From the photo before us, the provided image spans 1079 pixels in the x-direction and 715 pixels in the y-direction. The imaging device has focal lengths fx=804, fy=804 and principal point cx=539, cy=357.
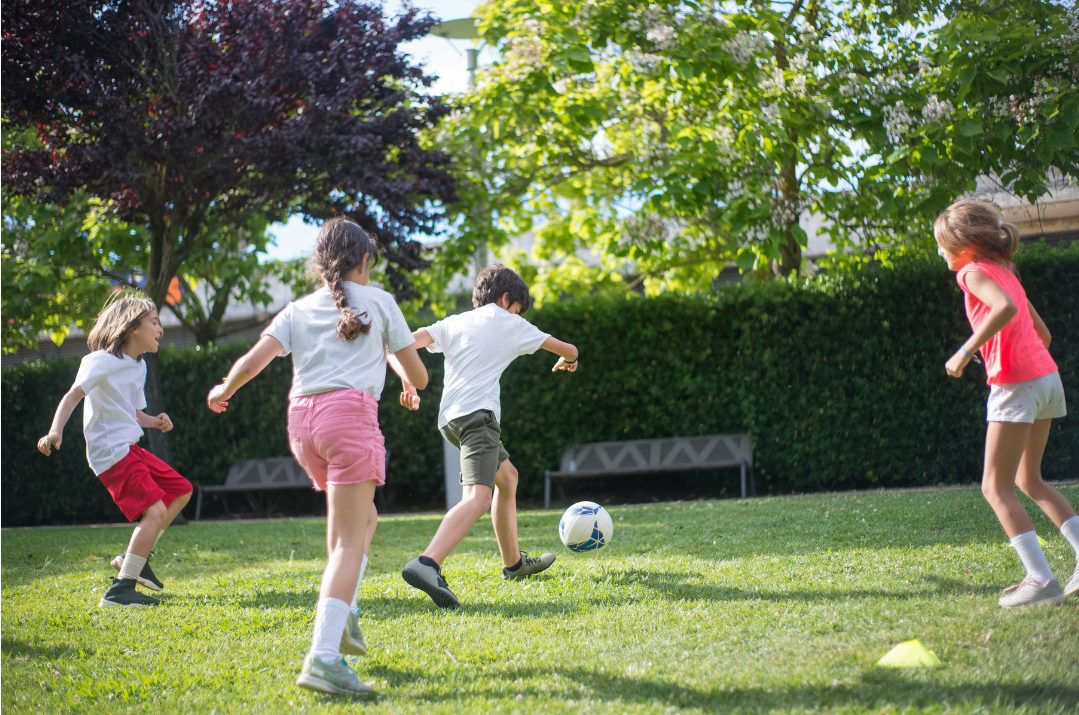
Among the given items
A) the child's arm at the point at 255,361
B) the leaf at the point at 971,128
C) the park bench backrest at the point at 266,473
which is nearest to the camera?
the child's arm at the point at 255,361

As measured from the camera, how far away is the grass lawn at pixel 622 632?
2.51 m

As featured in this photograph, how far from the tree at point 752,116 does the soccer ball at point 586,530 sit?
3.96m

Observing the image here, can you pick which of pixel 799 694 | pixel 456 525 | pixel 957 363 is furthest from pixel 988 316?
pixel 456 525

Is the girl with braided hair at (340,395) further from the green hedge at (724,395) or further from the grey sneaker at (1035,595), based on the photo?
the green hedge at (724,395)

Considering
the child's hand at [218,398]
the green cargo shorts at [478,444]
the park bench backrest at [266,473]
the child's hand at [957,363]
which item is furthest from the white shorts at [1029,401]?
the park bench backrest at [266,473]

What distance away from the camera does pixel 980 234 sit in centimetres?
351

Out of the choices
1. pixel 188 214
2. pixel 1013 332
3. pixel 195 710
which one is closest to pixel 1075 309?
pixel 1013 332

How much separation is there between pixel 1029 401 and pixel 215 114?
27.0 feet

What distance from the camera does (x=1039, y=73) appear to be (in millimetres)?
6637

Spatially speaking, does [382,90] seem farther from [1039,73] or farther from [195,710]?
[195,710]

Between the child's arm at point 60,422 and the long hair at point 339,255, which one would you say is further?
the child's arm at point 60,422

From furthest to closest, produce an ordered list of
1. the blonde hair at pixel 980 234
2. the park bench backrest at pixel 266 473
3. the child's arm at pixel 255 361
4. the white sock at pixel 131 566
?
the park bench backrest at pixel 266 473, the white sock at pixel 131 566, the blonde hair at pixel 980 234, the child's arm at pixel 255 361

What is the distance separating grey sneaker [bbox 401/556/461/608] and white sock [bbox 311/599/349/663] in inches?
44.6

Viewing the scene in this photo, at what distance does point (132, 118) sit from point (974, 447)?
9.70 meters
